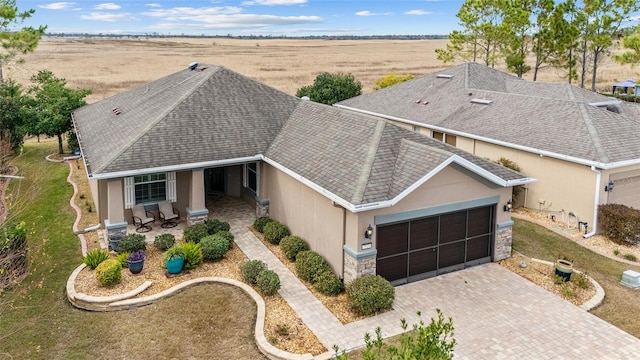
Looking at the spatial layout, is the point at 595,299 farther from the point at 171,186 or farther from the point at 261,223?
the point at 171,186

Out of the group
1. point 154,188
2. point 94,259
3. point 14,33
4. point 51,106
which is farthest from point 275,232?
point 14,33

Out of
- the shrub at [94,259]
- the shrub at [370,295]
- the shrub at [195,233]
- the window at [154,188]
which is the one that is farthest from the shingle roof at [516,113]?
the shrub at [94,259]

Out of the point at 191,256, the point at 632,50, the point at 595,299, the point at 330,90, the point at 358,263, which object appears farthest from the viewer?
the point at 330,90

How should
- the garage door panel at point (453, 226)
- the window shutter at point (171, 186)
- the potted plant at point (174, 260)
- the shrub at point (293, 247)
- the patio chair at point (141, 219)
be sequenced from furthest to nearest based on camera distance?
the window shutter at point (171, 186) → the patio chair at point (141, 219) → the shrub at point (293, 247) → the garage door panel at point (453, 226) → the potted plant at point (174, 260)

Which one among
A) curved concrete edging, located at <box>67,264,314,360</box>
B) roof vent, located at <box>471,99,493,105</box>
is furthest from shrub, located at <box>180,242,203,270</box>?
roof vent, located at <box>471,99,493,105</box>

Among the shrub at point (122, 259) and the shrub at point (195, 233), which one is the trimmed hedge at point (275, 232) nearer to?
the shrub at point (195, 233)

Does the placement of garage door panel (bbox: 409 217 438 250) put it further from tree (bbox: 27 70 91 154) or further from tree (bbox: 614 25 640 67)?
tree (bbox: 614 25 640 67)
